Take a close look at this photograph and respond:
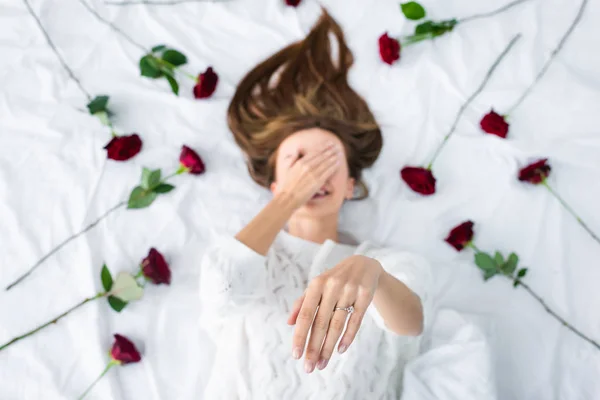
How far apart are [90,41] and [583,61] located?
51.8 inches

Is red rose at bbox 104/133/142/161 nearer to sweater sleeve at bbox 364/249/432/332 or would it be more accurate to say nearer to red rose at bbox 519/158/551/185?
sweater sleeve at bbox 364/249/432/332

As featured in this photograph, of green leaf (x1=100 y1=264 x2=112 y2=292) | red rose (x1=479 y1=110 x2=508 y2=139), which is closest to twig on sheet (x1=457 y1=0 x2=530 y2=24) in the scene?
red rose (x1=479 y1=110 x2=508 y2=139)

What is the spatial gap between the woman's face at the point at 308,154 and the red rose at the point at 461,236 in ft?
0.93

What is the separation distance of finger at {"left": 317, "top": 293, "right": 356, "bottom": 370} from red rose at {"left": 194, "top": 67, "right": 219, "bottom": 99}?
31.7 inches

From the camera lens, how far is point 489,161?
1.45 metres

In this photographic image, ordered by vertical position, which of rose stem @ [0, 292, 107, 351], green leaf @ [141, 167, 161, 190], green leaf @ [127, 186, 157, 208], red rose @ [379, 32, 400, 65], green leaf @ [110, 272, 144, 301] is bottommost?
rose stem @ [0, 292, 107, 351]

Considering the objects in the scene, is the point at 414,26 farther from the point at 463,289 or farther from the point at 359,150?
the point at 463,289

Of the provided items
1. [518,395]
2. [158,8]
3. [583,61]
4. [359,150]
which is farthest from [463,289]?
[158,8]

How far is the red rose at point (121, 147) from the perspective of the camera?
143 cm

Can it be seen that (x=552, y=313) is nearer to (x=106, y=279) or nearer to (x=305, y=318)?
(x=305, y=318)

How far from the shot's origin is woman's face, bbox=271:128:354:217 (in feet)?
4.15

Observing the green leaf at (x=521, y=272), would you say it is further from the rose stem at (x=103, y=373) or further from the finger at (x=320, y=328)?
the rose stem at (x=103, y=373)

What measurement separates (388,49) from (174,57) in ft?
1.86

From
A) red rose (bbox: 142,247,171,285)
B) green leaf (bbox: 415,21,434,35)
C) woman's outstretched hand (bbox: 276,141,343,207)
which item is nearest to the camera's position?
woman's outstretched hand (bbox: 276,141,343,207)
